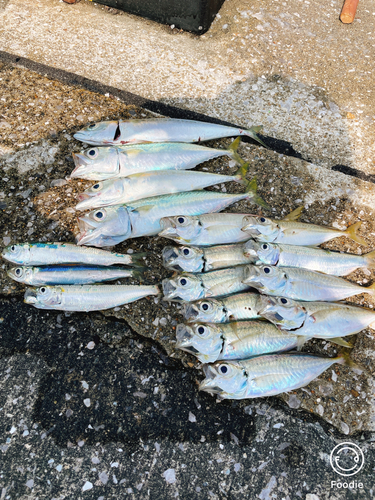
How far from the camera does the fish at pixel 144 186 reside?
8.88 feet

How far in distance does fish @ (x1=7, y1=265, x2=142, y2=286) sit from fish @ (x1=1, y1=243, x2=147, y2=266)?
55 millimetres

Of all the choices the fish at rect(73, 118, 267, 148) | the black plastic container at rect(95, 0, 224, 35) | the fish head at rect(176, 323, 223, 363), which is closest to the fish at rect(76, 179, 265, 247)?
the fish at rect(73, 118, 267, 148)

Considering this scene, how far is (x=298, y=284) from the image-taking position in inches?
97.1

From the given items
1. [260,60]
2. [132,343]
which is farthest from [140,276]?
[260,60]

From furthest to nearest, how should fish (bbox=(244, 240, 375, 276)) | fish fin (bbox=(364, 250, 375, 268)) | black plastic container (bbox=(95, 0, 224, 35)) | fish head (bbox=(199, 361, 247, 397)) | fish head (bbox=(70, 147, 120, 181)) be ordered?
black plastic container (bbox=(95, 0, 224, 35)), fish head (bbox=(70, 147, 120, 181)), fish fin (bbox=(364, 250, 375, 268)), fish (bbox=(244, 240, 375, 276)), fish head (bbox=(199, 361, 247, 397))

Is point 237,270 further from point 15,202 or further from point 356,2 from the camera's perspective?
point 356,2

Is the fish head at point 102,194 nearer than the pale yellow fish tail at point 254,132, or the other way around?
the fish head at point 102,194

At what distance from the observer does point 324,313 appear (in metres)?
2.37

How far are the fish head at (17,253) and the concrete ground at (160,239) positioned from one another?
256mm

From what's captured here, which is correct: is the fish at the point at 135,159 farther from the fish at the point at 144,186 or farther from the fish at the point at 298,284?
the fish at the point at 298,284

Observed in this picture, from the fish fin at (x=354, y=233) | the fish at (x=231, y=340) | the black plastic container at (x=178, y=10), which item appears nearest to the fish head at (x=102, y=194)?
the fish at (x=231, y=340)

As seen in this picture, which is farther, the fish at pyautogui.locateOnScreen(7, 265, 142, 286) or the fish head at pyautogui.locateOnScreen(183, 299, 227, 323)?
the fish at pyautogui.locateOnScreen(7, 265, 142, 286)

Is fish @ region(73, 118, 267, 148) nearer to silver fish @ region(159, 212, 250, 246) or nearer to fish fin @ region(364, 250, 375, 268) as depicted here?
silver fish @ region(159, 212, 250, 246)

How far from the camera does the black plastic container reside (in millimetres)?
3805
